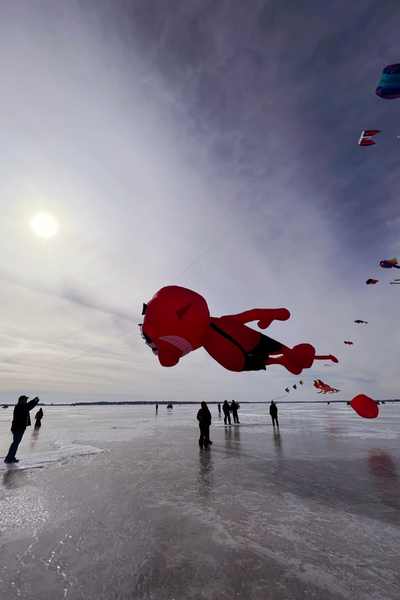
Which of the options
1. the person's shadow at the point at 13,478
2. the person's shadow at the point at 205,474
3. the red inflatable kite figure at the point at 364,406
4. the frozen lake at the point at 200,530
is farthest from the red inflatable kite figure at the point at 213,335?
the person's shadow at the point at 13,478

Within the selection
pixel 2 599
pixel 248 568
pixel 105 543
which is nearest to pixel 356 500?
pixel 248 568

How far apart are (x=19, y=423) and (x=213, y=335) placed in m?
7.72

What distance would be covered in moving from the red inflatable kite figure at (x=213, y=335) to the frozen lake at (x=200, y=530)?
2.07 meters

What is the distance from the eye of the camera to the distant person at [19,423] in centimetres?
812

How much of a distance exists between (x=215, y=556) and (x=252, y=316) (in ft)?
9.02

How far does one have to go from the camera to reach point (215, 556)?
323cm

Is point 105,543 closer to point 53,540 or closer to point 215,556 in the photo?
point 53,540

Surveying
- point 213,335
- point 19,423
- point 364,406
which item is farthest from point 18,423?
point 364,406

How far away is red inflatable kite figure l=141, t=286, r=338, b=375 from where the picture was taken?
350 cm

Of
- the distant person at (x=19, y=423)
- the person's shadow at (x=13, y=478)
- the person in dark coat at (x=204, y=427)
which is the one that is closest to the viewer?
the person's shadow at (x=13, y=478)

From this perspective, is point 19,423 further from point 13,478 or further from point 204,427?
point 204,427

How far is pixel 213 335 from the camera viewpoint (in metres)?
3.84

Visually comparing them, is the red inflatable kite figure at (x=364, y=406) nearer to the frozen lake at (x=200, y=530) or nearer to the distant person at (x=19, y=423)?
the frozen lake at (x=200, y=530)

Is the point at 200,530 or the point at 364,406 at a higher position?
the point at 364,406
